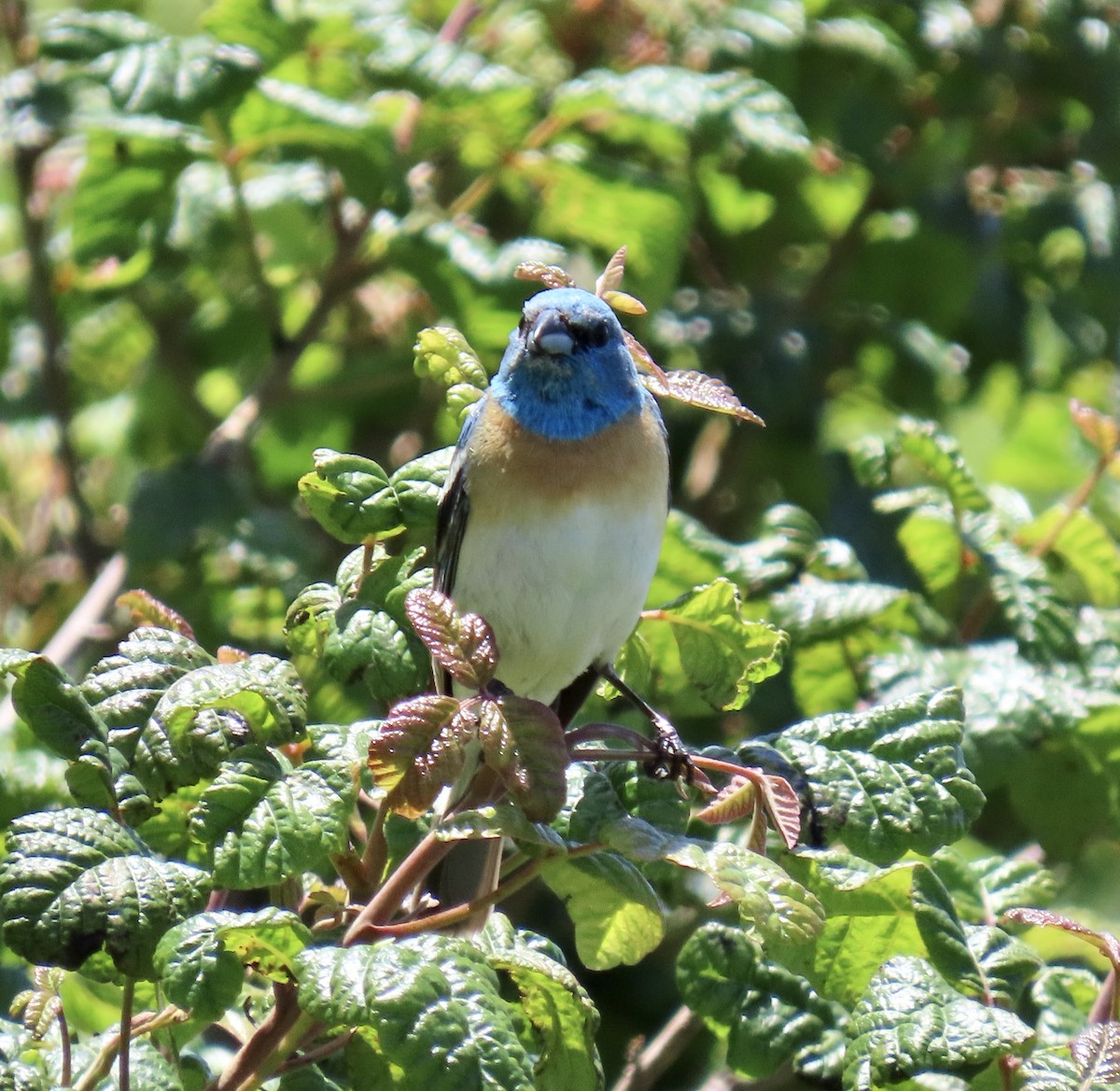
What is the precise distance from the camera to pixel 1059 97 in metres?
4.84

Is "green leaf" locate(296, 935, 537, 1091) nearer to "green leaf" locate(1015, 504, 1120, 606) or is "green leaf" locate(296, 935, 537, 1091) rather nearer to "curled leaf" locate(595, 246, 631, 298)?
"curled leaf" locate(595, 246, 631, 298)

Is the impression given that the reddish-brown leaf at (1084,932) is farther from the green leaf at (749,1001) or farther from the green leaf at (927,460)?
the green leaf at (927,460)

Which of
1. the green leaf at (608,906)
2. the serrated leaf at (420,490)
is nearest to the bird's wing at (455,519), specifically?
the serrated leaf at (420,490)

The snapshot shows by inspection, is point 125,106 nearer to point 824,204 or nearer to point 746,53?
point 746,53

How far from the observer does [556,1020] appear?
2.24m

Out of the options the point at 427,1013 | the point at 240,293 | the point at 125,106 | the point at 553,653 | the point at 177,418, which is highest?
the point at 125,106

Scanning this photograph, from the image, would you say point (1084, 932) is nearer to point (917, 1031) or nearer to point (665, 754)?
point (917, 1031)

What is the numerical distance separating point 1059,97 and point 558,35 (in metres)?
1.60

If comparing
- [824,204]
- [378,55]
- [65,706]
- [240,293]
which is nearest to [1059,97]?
[824,204]

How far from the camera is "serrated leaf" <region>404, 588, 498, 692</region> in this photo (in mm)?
2010

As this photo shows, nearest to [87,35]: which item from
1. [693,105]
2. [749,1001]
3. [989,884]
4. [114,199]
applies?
[114,199]

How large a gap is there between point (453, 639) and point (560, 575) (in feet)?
2.55

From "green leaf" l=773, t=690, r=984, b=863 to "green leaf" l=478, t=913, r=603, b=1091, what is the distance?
0.45m

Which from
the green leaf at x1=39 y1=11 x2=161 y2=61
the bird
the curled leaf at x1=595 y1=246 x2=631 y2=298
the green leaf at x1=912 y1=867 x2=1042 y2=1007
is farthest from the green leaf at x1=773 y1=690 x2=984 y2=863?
the green leaf at x1=39 y1=11 x2=161 y2=61
